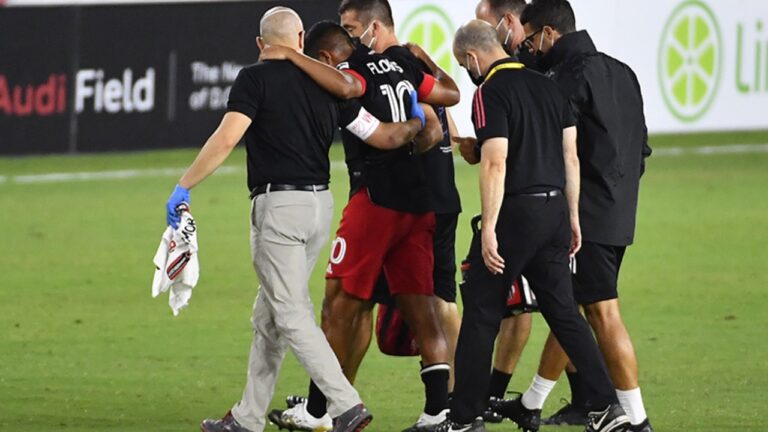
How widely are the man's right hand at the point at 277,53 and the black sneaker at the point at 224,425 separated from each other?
1.86 m

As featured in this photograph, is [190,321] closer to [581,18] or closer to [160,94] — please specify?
[160,94]

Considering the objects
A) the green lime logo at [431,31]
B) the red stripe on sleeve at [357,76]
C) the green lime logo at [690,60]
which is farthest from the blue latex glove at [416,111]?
the green lime logo at [690,60]

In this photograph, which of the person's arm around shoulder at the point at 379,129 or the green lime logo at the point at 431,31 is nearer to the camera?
the person's arm around shoulder at the point at 379,129

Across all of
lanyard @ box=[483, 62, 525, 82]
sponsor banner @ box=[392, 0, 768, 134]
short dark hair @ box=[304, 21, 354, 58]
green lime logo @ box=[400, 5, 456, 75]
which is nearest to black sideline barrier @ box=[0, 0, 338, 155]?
green lime logo @ box=[400, 5, 456, 75]

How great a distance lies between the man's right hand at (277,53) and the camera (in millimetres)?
8703

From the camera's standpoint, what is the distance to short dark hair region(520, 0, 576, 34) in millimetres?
9344

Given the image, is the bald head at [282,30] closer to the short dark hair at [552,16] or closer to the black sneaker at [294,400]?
the short dark hair at [552,16]

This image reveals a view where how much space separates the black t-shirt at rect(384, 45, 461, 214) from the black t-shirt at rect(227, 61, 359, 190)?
0.88 meters

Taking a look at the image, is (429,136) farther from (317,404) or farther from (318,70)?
(317,404)

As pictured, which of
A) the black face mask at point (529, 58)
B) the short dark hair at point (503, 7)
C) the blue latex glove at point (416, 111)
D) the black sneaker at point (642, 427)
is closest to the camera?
the black sneaker at point (642, 427)

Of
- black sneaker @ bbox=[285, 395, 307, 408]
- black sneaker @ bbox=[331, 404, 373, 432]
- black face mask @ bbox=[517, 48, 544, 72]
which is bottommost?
black sneaker @ bbox=[285, 395, 307, 408]

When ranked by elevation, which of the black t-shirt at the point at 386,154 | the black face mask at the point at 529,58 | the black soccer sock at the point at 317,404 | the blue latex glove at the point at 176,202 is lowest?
the black soccer sock at the point at 317,404

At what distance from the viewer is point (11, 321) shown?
1267cm

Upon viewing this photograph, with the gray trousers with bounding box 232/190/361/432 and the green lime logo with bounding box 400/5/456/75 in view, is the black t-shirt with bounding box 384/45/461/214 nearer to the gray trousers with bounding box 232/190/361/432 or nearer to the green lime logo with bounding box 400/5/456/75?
the gray trousers with bounding box 232/190/361/432
